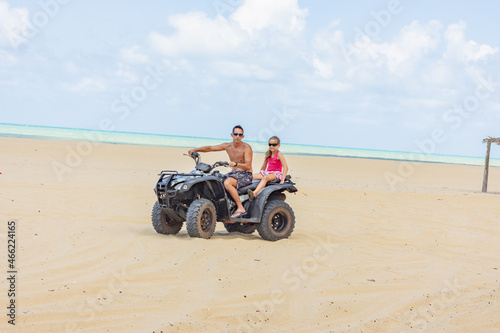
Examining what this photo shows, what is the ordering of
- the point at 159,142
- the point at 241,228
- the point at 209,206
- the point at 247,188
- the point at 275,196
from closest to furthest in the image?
the point at 209,206 → the point at 247,188 → the point at 275,196 → the point at 241,228 → the point at 159,142

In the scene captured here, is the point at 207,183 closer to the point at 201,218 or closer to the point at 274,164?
the point at 201,218

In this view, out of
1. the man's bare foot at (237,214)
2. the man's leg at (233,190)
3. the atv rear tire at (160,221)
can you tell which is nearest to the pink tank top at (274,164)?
the man's leg at (233,190)

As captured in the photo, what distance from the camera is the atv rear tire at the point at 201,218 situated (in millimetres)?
8375

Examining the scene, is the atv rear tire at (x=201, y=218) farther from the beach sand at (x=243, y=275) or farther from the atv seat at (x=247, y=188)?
the atv seat at (x=247, y=188)

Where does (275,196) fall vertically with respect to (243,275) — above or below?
above

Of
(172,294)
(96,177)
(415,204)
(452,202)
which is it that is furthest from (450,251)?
(96,177)

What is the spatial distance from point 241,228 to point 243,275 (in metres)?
3.08

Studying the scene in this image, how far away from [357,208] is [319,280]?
25.6 ft

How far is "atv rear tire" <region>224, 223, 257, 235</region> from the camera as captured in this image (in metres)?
9.86

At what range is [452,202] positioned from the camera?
55.8ft

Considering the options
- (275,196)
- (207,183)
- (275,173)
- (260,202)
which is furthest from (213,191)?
(275,196)

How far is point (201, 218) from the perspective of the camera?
28.1 feet

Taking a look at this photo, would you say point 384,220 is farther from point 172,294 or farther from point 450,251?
point 172,294

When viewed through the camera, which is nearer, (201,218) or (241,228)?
(201,218)
